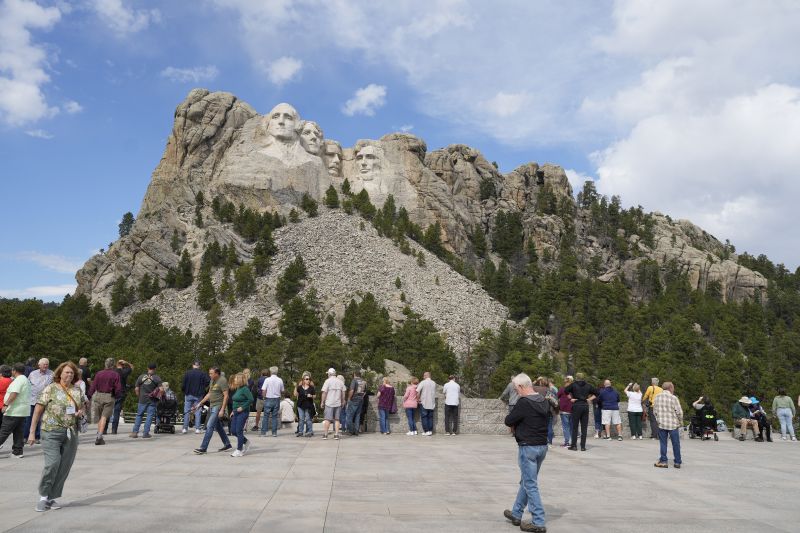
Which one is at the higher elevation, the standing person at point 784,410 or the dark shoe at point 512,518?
the standing person at point 784,410

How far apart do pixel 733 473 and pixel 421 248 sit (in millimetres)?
87691

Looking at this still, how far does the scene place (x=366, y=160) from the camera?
114m

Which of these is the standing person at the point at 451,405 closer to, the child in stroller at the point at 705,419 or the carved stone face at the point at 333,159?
the child in stroller at the point at 705,419

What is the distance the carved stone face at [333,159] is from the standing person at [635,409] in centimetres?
9576

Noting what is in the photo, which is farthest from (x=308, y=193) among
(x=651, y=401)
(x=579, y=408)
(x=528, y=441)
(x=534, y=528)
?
(x=534, y=528)

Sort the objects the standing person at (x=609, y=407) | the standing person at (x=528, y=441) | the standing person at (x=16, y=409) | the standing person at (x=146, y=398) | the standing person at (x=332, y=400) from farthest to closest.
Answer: the standing person at (x=609, y=407) < the standing person at (x=332, y=400) < the standing person at (x=146, y=398) < the standing person at (x=16, y=409) < the standing person at (x=528, y=441)

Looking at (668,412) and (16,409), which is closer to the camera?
(16,409)

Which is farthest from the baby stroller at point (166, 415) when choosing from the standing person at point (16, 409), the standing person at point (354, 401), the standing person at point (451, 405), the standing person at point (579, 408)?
the standing person at point (579, 408)

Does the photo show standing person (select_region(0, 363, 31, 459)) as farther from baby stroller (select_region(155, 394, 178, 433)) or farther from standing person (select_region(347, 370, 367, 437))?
standing person (select_region(347, 370, 367, 437))

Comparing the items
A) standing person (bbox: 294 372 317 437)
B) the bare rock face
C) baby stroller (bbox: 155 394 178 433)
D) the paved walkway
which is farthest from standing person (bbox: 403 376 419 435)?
the bare rock face

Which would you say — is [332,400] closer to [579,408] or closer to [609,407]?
[579,408]

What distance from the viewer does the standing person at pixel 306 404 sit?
56.1 ft

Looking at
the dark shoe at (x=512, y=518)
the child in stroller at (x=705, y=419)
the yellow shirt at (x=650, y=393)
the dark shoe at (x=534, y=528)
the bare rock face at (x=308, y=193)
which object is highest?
the bare rock face at (x=308, y=193)

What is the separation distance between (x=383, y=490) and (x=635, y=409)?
37.0 ft
